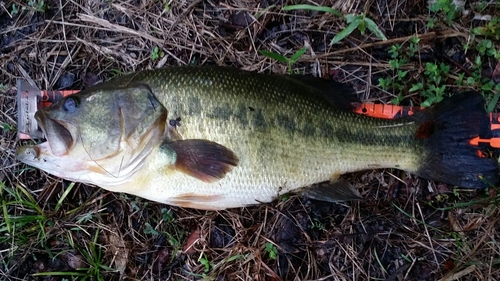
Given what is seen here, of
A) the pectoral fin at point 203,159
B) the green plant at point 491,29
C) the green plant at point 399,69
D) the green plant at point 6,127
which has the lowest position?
the green plant at point 6,127

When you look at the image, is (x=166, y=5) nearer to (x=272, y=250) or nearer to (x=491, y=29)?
(x=272, y=250)

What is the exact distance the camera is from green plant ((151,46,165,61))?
143 inches

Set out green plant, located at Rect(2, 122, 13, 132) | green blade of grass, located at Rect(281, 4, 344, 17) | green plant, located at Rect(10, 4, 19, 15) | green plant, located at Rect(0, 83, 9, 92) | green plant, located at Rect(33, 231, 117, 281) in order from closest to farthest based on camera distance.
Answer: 1. green blade of grass, located at Rect(281, 4, 344, 17)
2. green plant, located at Rect(33, 231, 117, 281)
3. green plant, located at Rect(2, 122, 13, 132)
4. green plant, located at Rect(0, 83, 9, 92)
5. green plant, located at Rect(10, 4, 19, 15)

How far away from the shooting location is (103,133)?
293 cm

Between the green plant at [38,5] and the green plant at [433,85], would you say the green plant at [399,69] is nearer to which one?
the green plant at [433,85]

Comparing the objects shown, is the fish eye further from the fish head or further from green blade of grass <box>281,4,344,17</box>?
green blade of grass <box>281,4,344,17</box>

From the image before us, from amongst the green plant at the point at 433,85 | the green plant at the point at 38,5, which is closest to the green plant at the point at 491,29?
the green plant at the point at 433,85

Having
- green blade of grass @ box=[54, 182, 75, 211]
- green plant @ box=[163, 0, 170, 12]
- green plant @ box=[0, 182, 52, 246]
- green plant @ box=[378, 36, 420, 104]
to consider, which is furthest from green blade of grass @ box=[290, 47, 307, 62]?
green plant @ box=[0, 182, 52, 246]

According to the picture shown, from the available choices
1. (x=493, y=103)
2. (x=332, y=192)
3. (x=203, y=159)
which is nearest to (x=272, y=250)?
(x=332, y=192)

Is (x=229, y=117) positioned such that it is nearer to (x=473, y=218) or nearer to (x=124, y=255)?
(x=124, y=255)

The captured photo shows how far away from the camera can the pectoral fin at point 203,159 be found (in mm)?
2893

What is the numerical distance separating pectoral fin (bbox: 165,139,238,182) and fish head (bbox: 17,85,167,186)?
174mm

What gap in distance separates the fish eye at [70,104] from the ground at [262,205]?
0.75 metres

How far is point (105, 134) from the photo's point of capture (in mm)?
2926
